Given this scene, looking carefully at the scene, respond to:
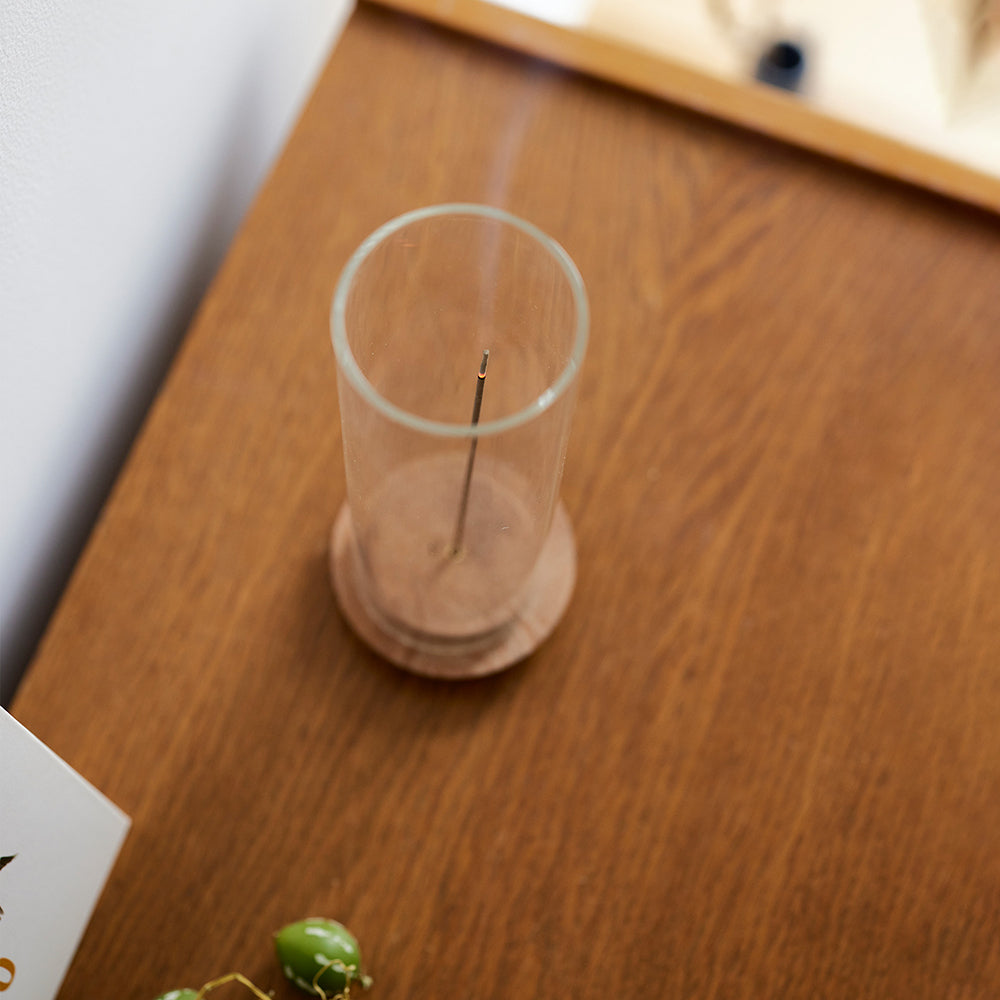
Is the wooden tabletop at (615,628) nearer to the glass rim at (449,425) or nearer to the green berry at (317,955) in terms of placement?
the green berry at (317,955)

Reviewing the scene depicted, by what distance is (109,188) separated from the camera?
1.51ft

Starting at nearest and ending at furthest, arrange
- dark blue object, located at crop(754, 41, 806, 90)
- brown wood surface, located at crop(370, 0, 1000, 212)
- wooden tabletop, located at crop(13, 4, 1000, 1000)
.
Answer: wooden tabletop, located at crop(13, 4, 1000, 1000) → brown wood surface, located at crop(370, 0, 1000, 212) → dark blue object, located at crop(754, 41, 806, 90)

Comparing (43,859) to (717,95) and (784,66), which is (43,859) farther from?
(784,66)

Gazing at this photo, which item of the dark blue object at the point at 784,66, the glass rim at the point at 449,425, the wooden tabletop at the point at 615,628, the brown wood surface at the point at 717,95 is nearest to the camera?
the glass rim at the point at 449,425

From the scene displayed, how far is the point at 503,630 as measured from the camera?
0.48m

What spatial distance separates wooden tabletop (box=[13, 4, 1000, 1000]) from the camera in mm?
→ 439

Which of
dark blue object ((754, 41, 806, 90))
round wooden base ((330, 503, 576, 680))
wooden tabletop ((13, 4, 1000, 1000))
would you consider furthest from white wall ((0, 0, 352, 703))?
dark blue object ((754, 41, 806, 90))

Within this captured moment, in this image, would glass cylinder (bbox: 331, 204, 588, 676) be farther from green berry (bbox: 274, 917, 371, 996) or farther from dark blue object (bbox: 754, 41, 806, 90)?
dark blue object (bbox: 754, 41, 806, 90)

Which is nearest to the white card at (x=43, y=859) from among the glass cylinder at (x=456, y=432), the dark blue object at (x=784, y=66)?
the glass cylinder at (x=456, y=432)

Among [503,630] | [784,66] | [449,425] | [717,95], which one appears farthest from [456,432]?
[784,66]

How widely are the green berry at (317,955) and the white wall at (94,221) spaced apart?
0.60ft

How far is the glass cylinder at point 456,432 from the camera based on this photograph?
363 mm

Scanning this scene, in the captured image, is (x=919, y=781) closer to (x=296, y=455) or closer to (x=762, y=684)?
(x=762, y=684)

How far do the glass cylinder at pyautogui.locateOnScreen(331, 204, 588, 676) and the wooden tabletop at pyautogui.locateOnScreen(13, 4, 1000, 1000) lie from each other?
0.8 inches
